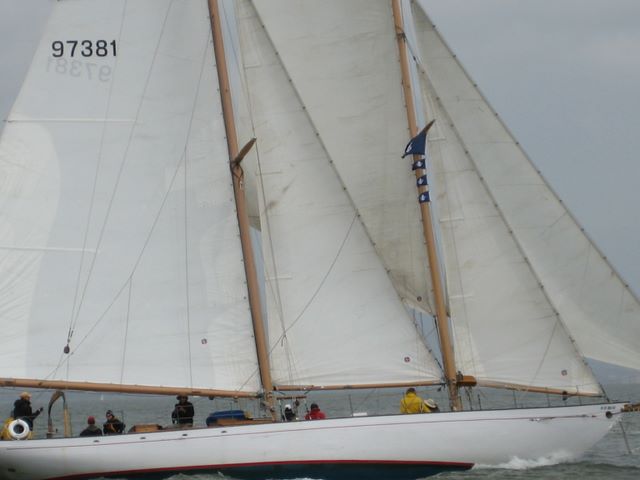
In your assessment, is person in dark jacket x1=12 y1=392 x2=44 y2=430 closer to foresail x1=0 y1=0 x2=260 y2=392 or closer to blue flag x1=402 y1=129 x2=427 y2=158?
foresail x1=0 y1=0 x2=260 y2=392

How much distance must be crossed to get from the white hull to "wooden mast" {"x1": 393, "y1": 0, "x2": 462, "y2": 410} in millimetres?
1951

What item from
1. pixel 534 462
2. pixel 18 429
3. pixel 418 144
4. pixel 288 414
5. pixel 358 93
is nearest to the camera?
pixel 18 429

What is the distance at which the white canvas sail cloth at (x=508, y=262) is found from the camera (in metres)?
26.8

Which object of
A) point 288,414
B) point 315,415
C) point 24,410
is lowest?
point 315,415

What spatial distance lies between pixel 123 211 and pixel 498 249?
9045 millimetres

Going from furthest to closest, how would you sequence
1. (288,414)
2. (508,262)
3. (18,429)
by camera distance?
(508,262), (288,414), (18,429)

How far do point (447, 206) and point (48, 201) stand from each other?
9.67m

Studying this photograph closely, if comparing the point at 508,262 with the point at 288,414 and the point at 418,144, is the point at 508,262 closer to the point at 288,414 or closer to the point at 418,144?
the point at 418,144

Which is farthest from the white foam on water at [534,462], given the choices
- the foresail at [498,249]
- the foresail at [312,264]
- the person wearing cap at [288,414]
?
the person wearing cap at [288,414]

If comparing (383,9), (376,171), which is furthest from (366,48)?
(376,171)

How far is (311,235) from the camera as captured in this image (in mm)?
26875

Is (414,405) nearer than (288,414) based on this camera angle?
Yes

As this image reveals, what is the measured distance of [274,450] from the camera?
24.4 meters

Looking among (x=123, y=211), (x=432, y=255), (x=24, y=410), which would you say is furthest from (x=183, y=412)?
(x=432, y=255)
